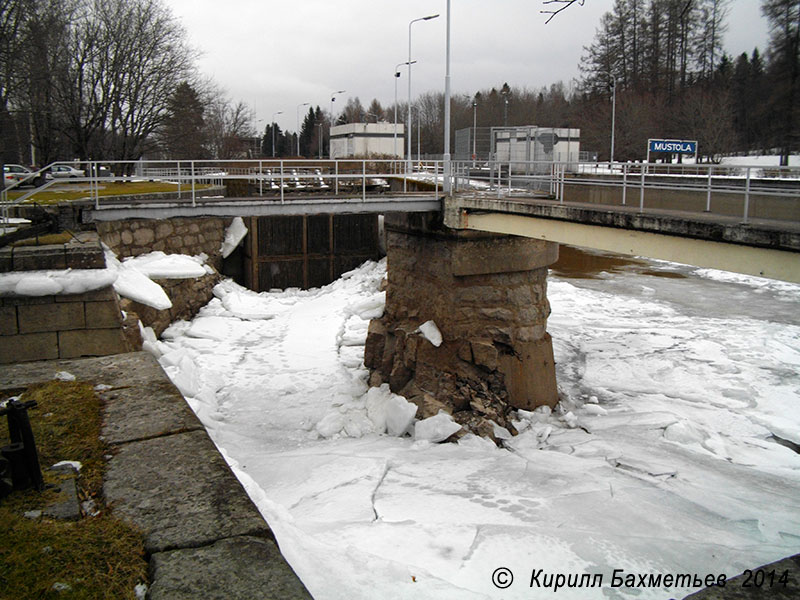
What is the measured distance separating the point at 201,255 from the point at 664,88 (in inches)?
1794

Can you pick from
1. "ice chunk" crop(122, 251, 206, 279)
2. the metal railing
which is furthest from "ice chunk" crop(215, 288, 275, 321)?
the metal railing

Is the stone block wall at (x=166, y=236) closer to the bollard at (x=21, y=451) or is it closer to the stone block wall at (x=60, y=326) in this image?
the stone block wall at (x=60, y=326)

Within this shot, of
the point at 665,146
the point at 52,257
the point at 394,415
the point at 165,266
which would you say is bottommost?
the point at 394,415

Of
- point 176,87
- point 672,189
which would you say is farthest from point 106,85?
point 672,189

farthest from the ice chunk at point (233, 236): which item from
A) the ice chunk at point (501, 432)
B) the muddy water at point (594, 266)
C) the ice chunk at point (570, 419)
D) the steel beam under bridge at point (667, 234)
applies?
the ice chunk at point (570, 419)

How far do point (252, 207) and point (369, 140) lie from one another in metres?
46.7

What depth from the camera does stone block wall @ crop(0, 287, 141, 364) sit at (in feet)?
27.7

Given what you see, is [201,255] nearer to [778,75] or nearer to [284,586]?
[284,586]

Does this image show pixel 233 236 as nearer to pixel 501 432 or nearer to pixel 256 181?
pixel 256 181

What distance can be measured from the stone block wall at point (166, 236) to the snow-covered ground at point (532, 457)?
210cm

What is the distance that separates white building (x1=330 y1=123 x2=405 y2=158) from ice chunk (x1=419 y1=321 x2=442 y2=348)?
44414mm

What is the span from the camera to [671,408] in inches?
603

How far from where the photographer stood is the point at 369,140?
2365 inches

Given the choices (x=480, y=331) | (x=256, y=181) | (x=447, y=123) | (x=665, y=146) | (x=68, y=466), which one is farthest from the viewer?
(x=256, y=181)
